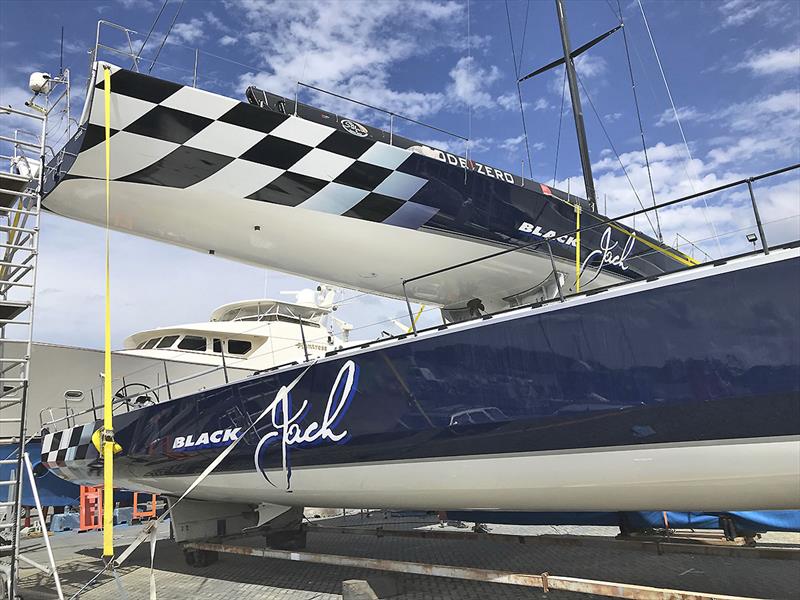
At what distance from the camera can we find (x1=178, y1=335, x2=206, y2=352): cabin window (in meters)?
12.8

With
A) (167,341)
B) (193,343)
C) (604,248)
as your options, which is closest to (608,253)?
(604,248)

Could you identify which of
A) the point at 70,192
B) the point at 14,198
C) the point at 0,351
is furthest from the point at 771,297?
the point at 14,198

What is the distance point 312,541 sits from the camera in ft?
20.5

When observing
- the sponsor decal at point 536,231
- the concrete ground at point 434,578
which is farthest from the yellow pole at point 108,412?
the sponsor decal at point 536,231

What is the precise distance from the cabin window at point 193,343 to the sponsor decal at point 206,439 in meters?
8.89

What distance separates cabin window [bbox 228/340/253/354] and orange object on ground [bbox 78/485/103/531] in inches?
185

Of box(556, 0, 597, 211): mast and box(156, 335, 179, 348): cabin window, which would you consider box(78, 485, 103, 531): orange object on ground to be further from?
box(556, 0, 597, 211): mast

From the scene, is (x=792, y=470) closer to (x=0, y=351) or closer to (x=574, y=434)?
(x=574, y=434)

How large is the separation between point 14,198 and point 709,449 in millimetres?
5772

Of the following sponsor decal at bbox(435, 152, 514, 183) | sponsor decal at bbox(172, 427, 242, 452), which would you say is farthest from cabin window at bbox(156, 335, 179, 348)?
sponsor decal at bbox(435, 152, 514, 183)

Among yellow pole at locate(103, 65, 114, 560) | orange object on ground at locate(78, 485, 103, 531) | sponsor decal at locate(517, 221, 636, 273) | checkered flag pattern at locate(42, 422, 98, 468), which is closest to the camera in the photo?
yellow pole at locate(103, 65, 114, 560)

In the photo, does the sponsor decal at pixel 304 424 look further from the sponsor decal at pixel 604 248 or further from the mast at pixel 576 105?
the mast at pixel 576 105

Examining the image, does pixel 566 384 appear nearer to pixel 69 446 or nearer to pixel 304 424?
pixel 304 424

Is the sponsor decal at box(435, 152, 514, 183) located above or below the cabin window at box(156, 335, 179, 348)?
below
